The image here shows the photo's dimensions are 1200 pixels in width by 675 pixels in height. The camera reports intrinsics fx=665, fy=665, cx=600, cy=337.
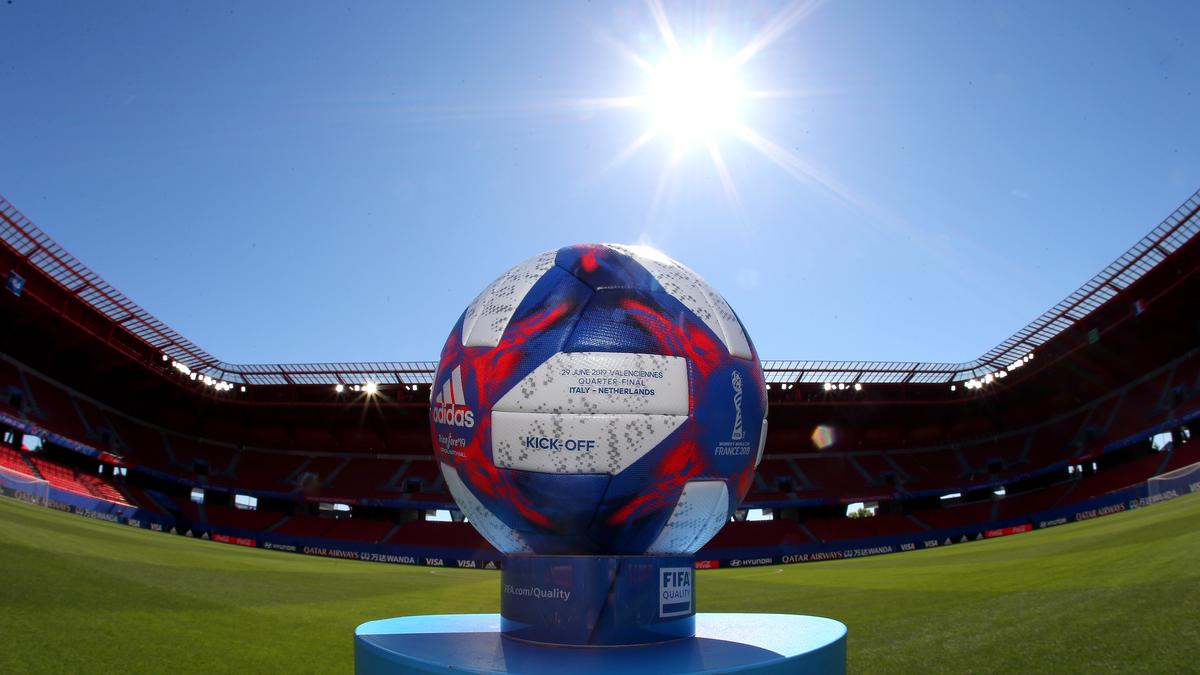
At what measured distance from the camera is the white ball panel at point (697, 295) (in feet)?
13.9

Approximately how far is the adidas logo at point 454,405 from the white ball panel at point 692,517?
1.32 metres

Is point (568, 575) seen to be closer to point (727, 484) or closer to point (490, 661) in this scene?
point (490, 661)

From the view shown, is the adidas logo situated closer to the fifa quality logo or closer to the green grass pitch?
the fifa quality logo

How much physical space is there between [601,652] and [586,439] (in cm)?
111

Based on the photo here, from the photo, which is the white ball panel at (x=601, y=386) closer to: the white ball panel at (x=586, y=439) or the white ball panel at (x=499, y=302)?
the white ball panel at (x=586, y=439)

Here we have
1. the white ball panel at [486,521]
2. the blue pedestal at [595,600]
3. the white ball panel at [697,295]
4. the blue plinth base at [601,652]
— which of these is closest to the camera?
the blue plinth base at [601,652]

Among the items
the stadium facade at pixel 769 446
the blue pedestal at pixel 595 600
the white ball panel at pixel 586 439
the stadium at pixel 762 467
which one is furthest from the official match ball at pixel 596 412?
the stadium facade at pixel 769 446

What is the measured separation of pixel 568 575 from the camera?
12.0 feet

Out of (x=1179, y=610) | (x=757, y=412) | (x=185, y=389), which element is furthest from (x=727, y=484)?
(x=185, y=389)

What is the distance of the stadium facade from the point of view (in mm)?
33688

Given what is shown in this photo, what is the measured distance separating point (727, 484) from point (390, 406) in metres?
44.0

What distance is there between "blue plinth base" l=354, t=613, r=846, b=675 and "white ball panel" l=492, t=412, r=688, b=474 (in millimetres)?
959

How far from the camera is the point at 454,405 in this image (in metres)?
4.10

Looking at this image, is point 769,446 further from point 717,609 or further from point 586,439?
point 586,439
